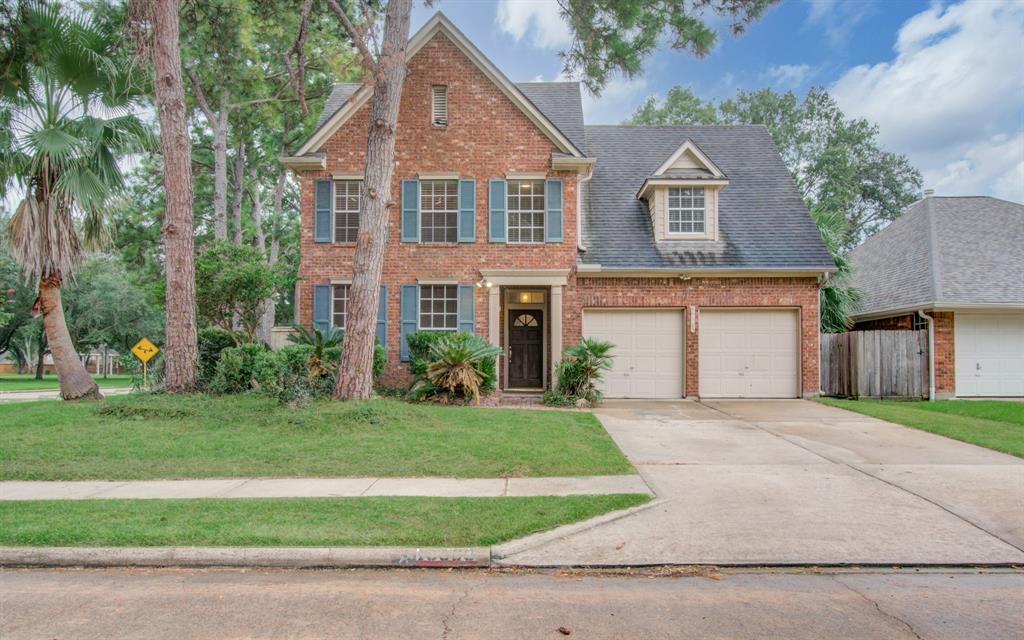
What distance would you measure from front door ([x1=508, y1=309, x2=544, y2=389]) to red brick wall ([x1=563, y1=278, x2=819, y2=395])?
4.34ft

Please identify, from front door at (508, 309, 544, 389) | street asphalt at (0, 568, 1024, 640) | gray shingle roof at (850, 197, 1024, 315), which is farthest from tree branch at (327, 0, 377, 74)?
gray shingle roof at (850, 197, 1024, 315)

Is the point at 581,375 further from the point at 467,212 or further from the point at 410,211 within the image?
the point at 410,211

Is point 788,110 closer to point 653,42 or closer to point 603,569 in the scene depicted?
point 653,42

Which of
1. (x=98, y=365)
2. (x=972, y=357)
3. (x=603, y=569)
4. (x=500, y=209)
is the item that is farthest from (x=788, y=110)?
(x=98, y=365)

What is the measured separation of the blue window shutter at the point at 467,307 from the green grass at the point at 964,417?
8913mm

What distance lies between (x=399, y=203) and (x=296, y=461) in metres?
8.88

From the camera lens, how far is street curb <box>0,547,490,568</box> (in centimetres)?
432

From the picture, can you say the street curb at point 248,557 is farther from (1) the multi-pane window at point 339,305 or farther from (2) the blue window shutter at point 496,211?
(2) the blue window shutter at point 496,211

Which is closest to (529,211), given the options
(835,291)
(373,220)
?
(373,220)

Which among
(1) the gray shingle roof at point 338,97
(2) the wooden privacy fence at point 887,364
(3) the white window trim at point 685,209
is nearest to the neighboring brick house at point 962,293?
(2) the wooden privacy fence at point 887,364

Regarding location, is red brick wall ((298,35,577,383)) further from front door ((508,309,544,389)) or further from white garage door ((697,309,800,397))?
white garage door ((697,309,800,397))

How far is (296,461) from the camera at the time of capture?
7262 mm

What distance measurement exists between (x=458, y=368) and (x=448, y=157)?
590cm

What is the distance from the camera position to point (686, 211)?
600 inches
